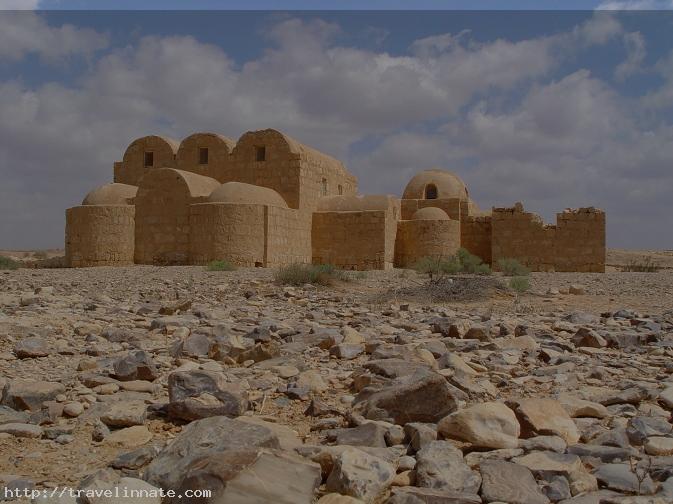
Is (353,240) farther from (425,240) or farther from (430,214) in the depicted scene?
(430,214)

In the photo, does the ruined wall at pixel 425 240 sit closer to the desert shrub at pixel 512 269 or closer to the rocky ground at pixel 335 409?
the desert shrub at pixel 512 269

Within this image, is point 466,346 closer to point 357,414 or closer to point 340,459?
point 357,414

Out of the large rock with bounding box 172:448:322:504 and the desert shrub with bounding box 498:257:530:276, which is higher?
the desert shrub with bounding box 498:257:530:276

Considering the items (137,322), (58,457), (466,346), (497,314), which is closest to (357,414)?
(58,457)

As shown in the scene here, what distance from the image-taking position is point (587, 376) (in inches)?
175

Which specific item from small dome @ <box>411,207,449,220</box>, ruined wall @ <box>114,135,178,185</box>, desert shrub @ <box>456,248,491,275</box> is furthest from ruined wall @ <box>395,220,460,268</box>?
ruined wall @ <box>114,135,178,185</box>

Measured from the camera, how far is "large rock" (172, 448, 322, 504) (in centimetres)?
216

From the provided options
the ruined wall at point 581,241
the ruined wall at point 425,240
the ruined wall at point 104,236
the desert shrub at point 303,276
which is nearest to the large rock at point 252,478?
the desert shrub at point 303,276

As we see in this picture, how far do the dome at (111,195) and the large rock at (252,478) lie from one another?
60.6 ft

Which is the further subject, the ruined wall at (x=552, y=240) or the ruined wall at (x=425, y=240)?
the ruined wall at (x=425, y=240)

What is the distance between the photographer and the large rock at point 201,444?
7.87ft

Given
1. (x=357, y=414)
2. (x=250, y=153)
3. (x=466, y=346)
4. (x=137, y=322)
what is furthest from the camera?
(x=250, y=153)

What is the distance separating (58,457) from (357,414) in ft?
4.80

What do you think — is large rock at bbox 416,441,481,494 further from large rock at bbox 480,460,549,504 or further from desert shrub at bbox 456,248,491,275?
desert shrub at bbox 456,248,491,275
